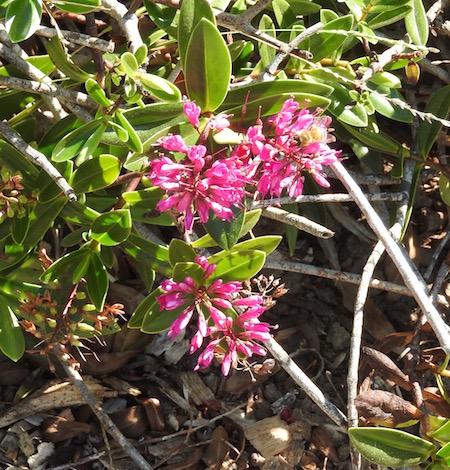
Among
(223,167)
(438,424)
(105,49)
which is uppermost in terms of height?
(105,49)

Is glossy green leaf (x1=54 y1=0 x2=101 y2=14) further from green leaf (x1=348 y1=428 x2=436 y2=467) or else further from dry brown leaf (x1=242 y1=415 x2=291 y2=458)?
dry brown leaf (x1=242 y1=415 x2=291 y2=458)

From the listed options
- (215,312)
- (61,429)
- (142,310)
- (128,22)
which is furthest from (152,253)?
(61,429)

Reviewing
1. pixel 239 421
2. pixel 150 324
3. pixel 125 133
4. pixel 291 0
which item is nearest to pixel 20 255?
pixel 150 324

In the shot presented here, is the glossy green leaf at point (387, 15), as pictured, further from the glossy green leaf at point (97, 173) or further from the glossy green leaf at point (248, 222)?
the glossy green leaf at point (97, 173)

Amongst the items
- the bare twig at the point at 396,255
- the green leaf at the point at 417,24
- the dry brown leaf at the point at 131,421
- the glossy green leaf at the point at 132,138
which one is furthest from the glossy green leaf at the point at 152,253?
the green leaf at the point at 417,24

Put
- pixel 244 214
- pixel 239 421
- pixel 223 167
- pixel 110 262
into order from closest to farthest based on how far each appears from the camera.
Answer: pixel 223 167, pixel 244 214, pixel 110 262, pixel 239 421

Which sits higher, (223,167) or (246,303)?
(223,167)

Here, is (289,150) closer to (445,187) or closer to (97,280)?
(97,280)

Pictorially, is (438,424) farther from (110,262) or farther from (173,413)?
(110,262)
